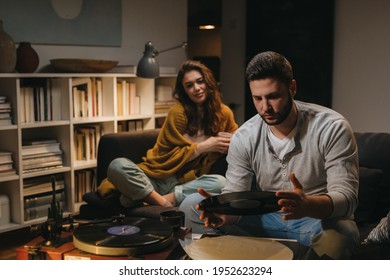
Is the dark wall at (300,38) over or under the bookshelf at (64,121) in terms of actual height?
over

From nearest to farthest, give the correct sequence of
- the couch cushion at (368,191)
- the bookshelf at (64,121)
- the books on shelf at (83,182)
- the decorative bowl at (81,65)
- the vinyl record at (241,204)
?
the vinyl record at (241,204) < the couch cushion at (368,191) < the bookshelf at (64,121) < the decorative bowl at (81,65) < the books on shelf at (83,182)

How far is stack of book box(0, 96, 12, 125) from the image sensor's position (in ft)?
8.18

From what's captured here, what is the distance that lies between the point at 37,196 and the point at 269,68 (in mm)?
1598

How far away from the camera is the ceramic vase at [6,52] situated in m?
2.44

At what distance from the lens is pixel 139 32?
3057 millimetres

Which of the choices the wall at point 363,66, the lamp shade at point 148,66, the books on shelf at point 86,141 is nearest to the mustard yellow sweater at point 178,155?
the lamp shade at point 148,66

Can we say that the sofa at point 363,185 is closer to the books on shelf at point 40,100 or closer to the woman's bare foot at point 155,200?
the woman's bare foot at point 155,200

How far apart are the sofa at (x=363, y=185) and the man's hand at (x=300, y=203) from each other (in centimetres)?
25

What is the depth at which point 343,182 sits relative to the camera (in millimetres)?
1437

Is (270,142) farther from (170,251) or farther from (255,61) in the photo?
(170,251)

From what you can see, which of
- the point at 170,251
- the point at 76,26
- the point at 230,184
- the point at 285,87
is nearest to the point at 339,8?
the point at 285,87

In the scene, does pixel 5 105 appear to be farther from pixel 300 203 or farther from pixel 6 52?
pixel 300 203

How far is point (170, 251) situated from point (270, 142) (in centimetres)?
43

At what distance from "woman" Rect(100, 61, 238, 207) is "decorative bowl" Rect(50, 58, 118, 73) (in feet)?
2.33
